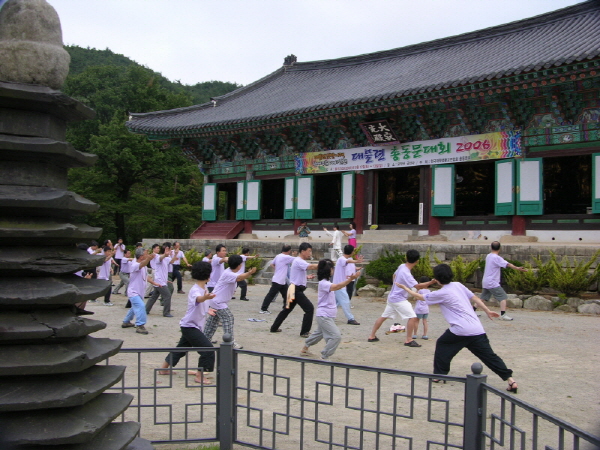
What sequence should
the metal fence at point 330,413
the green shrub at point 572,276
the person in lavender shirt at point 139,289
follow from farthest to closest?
the green shrub at point 572,276
the person in lavender shirt at point 139,289
the metal fence at point 330,413

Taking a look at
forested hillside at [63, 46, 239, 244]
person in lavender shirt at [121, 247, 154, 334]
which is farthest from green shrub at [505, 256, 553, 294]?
forested hillside at [63, 46, 239, 244]

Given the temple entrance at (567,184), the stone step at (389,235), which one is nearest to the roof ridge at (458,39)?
the temple entrance at (567,184)

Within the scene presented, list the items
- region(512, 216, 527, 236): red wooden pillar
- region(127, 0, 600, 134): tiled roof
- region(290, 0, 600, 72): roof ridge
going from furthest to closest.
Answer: region(290, 0, 600, 72): roof ridge
region(127, 0, 600, 134): tiled roof
region(512, 216, 527, 236): red wooden pillar

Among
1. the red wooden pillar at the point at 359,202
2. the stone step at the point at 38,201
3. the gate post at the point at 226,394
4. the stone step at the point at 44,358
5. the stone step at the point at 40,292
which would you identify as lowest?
the gate post at the point at 226,394

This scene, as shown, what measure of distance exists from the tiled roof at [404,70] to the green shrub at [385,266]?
492 centimetres

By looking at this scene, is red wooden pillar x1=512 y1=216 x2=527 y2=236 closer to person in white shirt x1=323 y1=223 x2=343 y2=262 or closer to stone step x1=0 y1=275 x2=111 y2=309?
person in white shirt x1=323 y1=223 x2=343 y2=262

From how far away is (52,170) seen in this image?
3162 mm

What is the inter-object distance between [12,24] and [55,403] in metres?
2.11

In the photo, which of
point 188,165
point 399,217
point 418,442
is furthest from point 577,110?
point 188,165

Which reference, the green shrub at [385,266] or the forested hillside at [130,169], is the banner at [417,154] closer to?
the green shrub at [385,266]

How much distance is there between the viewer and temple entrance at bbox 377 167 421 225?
2548 cm

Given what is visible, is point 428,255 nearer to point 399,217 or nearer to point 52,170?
point 399,217

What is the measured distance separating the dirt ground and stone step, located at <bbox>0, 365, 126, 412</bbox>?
2.22 metres

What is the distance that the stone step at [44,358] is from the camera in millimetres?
2760
